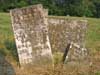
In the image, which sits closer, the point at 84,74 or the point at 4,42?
the point at 84,74

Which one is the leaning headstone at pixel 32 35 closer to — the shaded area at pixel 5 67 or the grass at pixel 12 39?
the shaded area at pixel 5 67

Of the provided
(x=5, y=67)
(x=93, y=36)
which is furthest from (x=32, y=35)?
(x=93, y=36)

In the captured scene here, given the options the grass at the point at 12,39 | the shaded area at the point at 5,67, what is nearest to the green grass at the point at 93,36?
the grass at the point at 12,39

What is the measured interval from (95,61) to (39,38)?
2.04m

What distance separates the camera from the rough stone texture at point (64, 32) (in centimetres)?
1365

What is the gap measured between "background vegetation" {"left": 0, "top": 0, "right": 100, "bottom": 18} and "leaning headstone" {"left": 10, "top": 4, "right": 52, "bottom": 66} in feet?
131

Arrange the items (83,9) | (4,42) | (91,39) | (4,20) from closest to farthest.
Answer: (4,42), (91,39), (4,20), (83,9)

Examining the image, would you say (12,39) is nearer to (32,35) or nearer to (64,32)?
(64,32)

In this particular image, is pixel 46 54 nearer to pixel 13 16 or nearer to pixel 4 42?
pixel 13 16

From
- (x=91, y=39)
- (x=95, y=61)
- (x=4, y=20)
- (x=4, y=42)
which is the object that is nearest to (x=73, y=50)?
(x=95, y=61)

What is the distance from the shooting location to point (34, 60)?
1197 centimetres

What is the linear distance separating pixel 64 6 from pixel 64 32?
143 ft

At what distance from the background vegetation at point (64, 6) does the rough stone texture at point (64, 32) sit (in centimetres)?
3822

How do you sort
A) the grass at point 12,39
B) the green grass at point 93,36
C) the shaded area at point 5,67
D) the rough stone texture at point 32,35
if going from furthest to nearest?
1. the green grass at point 93,36
2. the grass at point 12,39
3. the rough stone texture at point 32,35
4. the shaded area at point 5,67
